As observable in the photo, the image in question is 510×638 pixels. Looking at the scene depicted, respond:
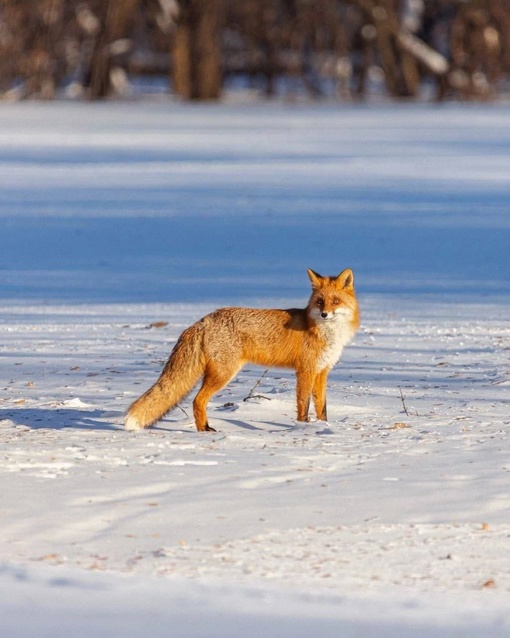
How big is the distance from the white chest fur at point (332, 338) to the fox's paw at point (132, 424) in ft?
3.20

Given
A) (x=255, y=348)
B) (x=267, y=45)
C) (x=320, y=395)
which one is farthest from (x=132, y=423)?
(x=267, y=45)

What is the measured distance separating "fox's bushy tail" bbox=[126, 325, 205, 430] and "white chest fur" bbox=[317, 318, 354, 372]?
0.65m

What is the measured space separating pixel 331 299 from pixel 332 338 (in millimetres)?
222

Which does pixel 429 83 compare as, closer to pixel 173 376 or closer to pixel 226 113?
pixel 226 113

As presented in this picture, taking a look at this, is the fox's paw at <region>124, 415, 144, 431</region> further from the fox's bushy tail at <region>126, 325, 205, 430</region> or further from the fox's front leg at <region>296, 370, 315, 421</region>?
the fox's front leg at <region>296, 370, 315, 421</region>

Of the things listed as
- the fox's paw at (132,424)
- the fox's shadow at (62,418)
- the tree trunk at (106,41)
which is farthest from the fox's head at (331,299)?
the tree trunk at (106,41)

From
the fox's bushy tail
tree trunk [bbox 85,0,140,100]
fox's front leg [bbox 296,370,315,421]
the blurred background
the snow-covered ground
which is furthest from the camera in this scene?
the blurred background

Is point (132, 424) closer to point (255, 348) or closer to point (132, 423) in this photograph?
point (132, 423)

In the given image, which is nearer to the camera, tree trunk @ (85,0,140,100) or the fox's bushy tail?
the fox's bushy tail

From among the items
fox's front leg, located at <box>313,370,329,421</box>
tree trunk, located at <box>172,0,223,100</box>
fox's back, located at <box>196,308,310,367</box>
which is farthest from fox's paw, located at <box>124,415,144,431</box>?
tree trunk, located at <box>172,0,223,100</box>

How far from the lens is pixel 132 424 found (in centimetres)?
713

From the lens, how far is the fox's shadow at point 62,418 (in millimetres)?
7422

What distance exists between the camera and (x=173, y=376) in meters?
7.09

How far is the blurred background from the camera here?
50.9 m
